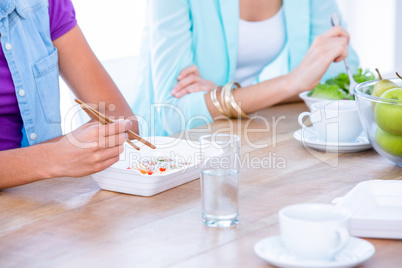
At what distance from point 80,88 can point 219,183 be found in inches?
34.1

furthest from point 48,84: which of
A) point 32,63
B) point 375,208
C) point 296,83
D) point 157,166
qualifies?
point 375,208

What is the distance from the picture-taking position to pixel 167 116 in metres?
2.01

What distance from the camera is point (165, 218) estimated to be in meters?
1.02

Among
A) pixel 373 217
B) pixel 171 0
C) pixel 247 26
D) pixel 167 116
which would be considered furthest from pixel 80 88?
pixel 373 217

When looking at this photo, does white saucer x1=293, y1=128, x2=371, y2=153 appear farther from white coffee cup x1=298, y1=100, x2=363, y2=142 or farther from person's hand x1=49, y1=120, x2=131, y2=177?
person's hand x1=49, y1=120, x2=131, y2=177

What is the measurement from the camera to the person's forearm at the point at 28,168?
47.8 inches

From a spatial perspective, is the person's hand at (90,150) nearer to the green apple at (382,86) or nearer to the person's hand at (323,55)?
the green apple at (382,86)

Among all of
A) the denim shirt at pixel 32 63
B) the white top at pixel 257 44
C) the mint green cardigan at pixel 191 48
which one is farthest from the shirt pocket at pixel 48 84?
the white top at pixel 257 44

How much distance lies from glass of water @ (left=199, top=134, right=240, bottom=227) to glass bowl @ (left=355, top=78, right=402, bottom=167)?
1.26ft

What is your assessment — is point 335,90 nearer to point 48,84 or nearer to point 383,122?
point 383,122

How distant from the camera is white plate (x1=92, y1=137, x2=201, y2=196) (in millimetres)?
1133

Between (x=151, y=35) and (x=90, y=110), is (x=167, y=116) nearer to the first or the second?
(x=151, y=35)

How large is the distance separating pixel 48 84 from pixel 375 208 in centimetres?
102

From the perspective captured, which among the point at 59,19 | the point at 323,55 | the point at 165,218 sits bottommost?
the point at 165,218
